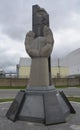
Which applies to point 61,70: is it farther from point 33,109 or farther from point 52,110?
point 52,110

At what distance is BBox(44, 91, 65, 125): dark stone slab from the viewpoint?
7.38 metres

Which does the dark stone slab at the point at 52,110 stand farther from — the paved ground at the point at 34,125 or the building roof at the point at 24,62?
the building roof at the point at 24,62

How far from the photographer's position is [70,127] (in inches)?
273

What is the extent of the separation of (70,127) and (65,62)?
184 ft

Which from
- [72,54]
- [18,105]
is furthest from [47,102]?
[72,54]

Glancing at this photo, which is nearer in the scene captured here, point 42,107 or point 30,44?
point 42,107

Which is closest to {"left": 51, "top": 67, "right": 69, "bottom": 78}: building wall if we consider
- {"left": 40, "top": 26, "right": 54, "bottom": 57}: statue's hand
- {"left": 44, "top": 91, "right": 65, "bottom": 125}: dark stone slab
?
{"left": 40, "top": 26, "right": 54, "bottom": 57}: statue's hand

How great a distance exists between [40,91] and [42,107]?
65 cm

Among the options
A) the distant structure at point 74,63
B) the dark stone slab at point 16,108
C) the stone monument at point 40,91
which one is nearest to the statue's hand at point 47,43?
the stone monument at point 40,91

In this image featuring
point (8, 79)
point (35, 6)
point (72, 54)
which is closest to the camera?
point (35, 6)

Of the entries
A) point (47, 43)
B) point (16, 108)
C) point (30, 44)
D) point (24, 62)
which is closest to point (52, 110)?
point (16, 108)

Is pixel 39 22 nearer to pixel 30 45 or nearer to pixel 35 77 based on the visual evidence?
pixel 30 45

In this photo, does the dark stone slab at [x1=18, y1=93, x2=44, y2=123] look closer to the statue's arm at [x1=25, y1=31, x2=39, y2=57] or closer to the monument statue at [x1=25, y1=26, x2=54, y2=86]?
the monument statue at [x1=25, y1=26, x2=54, y2=86]

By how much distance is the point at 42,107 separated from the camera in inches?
304
